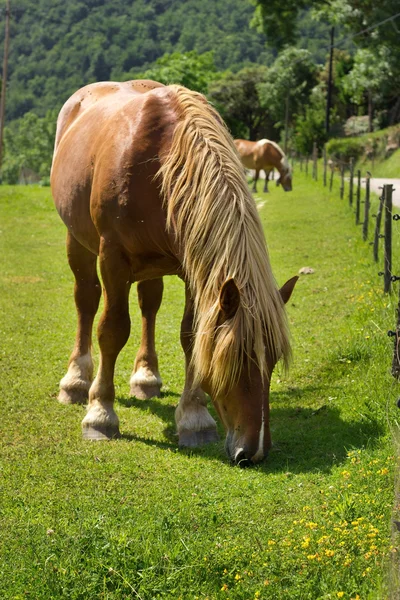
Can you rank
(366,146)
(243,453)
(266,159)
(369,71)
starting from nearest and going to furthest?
1. (243,453)
2. (266,159)
3. (366,146)
4. (369,71)

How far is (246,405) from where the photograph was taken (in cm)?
457

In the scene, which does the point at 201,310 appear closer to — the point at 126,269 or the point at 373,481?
the point at 126,269

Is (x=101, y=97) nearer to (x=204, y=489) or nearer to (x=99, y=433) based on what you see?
(x=99, y=433)

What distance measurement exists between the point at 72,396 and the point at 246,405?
8.79 ft

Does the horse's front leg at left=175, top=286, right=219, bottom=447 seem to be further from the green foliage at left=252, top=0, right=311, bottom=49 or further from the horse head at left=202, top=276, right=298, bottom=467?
the green foliage at left=252, top=0, right=311, bottom=49

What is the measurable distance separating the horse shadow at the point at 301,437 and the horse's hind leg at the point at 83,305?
724mm

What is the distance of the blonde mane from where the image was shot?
4.56 meters

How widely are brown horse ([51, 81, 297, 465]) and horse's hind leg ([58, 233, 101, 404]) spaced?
0.04 m

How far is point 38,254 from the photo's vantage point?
15672mm

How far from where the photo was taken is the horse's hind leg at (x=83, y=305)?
23.0 feet

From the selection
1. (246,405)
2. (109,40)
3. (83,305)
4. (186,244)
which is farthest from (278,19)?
(109,40)

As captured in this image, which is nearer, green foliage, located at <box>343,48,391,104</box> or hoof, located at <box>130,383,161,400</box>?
hoof, located at <box>130,383,161,400</box>

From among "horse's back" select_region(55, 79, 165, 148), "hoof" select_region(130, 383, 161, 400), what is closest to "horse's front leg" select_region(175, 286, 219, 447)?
"hoof" select_region(130, 383, 161, 400)

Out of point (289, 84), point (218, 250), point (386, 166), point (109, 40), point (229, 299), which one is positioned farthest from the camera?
point (109, 40)
